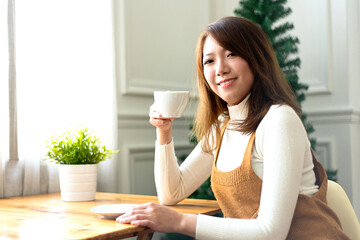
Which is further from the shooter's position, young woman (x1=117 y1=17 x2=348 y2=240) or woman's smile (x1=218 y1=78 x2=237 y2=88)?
woman's smile (x1=218 y1=78 x2=237 y2=88)

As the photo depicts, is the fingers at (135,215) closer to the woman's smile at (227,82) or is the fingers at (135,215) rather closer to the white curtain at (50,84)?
the woman's smile at (227,82)

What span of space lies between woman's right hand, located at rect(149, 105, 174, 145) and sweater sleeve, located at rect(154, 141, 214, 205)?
2cm

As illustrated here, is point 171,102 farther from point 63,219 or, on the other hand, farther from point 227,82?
point 63,219

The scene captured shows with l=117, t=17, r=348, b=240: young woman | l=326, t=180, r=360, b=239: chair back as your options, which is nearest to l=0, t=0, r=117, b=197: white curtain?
l=117, t=17, r=348, b=240: young woman

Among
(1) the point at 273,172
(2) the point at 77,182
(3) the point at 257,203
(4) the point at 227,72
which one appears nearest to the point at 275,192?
(1) the point at 273,172

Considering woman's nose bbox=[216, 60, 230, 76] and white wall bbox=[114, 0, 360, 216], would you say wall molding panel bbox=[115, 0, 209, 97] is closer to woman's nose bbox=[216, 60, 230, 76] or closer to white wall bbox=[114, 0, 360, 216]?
white wall bbox=[114, 0, 360, 216]

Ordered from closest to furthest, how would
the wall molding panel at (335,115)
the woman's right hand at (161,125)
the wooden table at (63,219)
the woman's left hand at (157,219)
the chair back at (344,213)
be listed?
the wooden table at (63,219), the woman's left hand at (157,219), the chair back at (344,213), the woman's right hand at (161,125), the wall molding panel at (335,115)

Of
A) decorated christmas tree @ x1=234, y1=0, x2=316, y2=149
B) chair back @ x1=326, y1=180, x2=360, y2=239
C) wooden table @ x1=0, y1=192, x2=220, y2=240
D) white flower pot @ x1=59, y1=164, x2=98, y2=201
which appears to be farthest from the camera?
decorated christmas tree @ x1=234, y1=0, x2=316, y2=149

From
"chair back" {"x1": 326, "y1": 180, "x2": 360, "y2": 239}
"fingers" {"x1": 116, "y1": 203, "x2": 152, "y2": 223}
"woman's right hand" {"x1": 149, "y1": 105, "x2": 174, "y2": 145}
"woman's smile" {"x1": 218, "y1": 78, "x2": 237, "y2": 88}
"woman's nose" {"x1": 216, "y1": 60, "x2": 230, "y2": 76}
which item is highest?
"woman's nose" {"x1": 216, "y1": 60, "x2": 230, "y2": 76}

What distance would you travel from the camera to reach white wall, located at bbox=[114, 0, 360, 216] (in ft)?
7.69

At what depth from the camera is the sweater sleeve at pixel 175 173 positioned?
1.50 metres

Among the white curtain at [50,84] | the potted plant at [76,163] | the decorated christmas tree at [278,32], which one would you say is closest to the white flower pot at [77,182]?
the potted plant at [76,163]

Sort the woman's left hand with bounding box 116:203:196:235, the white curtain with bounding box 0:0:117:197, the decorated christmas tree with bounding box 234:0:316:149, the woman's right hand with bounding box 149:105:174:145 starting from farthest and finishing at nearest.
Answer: the decorated christmas tree with bounding box 234:0:316:149 < the white curtain with bounding box 0:0:117:197 < the woman's right hand with bounding box 149:105:174:145 < the woman's left hand with bounding box 116:203:196:235

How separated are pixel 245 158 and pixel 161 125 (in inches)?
14.1
